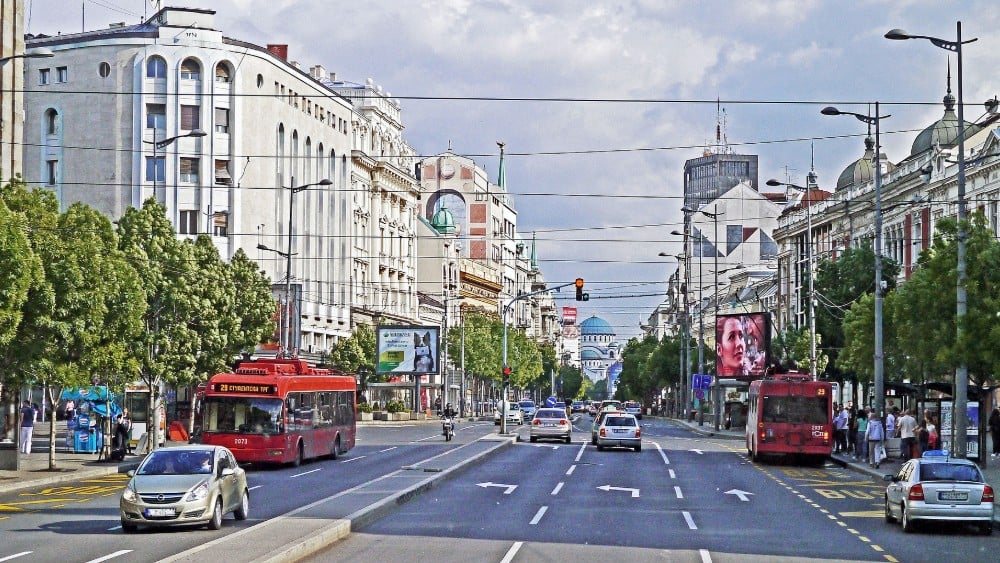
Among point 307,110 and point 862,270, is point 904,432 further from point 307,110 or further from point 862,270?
point 307,110

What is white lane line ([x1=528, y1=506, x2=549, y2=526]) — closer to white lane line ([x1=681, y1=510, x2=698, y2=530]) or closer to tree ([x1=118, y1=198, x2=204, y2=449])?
white lane line ([x1=681, y1=510, x2=698, y2=530])

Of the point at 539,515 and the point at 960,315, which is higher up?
the point at 960,315

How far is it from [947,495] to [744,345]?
55030 mm

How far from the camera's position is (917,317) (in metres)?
42.4

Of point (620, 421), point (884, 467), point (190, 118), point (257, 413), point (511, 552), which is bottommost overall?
point (884, 467)

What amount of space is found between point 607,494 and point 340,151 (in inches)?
2902

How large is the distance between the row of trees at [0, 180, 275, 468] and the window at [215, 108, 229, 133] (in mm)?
26344

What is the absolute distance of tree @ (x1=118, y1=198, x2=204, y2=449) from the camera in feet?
164

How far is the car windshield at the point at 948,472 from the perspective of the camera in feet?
81.9

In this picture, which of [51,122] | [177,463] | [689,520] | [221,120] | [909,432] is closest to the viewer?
[177,463]

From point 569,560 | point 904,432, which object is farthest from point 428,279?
point 569,560

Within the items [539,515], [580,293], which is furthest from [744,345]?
[539,515]

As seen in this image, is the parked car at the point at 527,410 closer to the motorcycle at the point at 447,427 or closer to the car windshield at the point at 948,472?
the motorcycle at the point at 447,427

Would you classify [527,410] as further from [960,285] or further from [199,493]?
[199,493]
